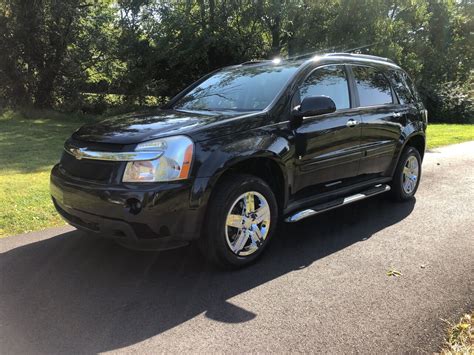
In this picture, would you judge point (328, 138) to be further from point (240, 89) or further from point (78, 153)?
point (78, 153)

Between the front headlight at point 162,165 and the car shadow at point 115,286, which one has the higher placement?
the front headlight at point 162,165

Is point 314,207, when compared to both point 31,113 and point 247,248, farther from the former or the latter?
point 31,113

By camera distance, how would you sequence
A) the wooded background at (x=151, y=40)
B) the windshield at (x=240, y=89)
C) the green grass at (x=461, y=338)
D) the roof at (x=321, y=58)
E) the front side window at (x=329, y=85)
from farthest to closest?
1. the wooded background at (x=151, y=40)
2. the roof at (x=321, y=58)
3. the front side window at (x=329, y=85)
4. the windshield at (x=240, y=89)
5. the green grass at (x=461, y=338)

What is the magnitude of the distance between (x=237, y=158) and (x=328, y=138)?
4.23 ft

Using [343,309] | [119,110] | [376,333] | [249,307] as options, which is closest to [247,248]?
[249,307]

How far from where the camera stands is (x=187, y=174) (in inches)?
144

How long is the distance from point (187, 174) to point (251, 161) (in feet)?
2.40

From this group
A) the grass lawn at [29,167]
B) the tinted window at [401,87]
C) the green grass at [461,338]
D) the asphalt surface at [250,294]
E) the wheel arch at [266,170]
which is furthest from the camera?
the tinted window at [401,87]

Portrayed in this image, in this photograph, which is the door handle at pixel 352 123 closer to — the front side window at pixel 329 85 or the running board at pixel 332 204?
the front side window at pixel 329 85

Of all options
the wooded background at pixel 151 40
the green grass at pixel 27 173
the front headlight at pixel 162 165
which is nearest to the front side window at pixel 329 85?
the front headlight at pixel 162 165

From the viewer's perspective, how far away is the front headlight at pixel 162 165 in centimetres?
363

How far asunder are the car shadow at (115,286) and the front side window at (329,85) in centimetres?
146

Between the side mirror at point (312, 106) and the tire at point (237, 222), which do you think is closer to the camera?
the tire at point (237, 222)

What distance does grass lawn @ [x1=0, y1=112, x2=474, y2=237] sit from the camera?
5465 millimetres
